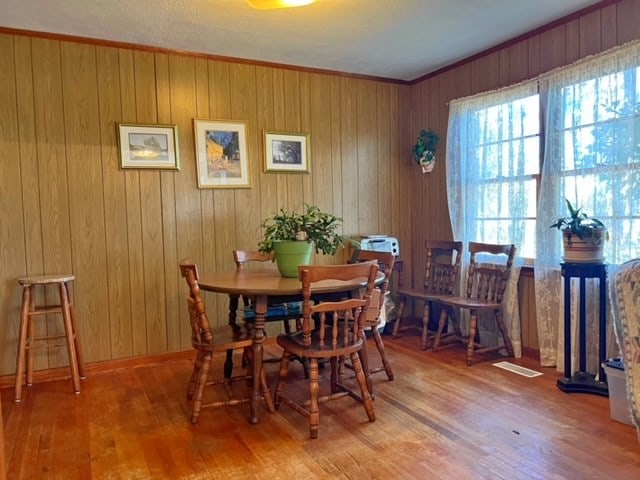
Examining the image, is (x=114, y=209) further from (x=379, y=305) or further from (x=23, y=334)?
(x=379, y=305)

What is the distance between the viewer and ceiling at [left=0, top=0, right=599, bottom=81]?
286 cm

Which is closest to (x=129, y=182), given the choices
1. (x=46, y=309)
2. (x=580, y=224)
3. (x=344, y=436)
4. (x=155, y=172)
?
(x=155, y=172)

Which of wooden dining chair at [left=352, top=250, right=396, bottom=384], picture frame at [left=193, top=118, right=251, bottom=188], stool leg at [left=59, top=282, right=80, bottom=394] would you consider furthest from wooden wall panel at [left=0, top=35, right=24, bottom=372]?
wooden dining chair at [left=352, top=250, right=396, bottom=384]

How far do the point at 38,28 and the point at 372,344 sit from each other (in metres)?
3.37

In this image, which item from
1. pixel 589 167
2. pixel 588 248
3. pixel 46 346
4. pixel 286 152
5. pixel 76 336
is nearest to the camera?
pixel 588 248

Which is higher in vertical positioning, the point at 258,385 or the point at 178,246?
the point at 178,246

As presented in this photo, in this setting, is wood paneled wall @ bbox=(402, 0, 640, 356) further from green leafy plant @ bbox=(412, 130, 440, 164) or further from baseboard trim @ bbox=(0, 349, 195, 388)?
baseboard trim @ bbox=(0, 349, 195, 388)

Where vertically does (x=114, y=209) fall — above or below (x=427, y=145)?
below

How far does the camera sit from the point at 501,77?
12.0 feet

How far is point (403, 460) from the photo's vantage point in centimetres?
210

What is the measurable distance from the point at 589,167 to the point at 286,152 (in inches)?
90.0

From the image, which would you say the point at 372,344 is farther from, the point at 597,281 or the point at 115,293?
the point at 115,293

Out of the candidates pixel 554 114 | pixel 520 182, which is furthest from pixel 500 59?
pixel 520 182

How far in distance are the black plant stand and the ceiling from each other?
164 cm
